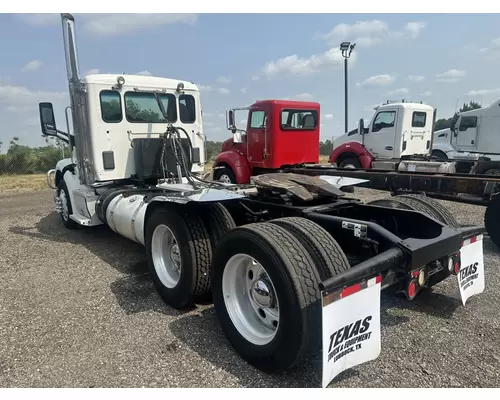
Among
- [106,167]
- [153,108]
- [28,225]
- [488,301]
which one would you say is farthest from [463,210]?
[28,225]

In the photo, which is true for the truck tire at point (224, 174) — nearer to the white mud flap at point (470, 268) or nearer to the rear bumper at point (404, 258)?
the white mud flap at point (470, 268)

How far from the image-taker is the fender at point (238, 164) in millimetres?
10813

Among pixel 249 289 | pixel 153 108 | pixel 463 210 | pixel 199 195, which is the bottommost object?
pixel 463 210

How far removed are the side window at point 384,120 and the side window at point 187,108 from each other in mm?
7668

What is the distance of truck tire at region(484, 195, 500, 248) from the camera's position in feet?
18.0

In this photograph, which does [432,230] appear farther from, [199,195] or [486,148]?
[486,148]

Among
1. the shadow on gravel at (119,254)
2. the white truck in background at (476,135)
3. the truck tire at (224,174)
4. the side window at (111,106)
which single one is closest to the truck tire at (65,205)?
the shadow on gravel at (119,254)

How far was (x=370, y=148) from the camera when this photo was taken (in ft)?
42.6

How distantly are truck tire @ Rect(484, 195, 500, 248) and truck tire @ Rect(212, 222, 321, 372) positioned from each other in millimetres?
4079

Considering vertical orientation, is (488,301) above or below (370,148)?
below

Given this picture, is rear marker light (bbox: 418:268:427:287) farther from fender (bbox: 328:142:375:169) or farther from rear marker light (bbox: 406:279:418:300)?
fender (bbox: 328:142:375:169)

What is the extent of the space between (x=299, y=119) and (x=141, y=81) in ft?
17.4

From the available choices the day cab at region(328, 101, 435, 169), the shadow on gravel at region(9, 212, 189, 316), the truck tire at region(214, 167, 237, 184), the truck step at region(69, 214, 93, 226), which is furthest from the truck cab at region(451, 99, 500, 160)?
the truck step at region(69, 214, 93, 226)

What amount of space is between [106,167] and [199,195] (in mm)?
3045
